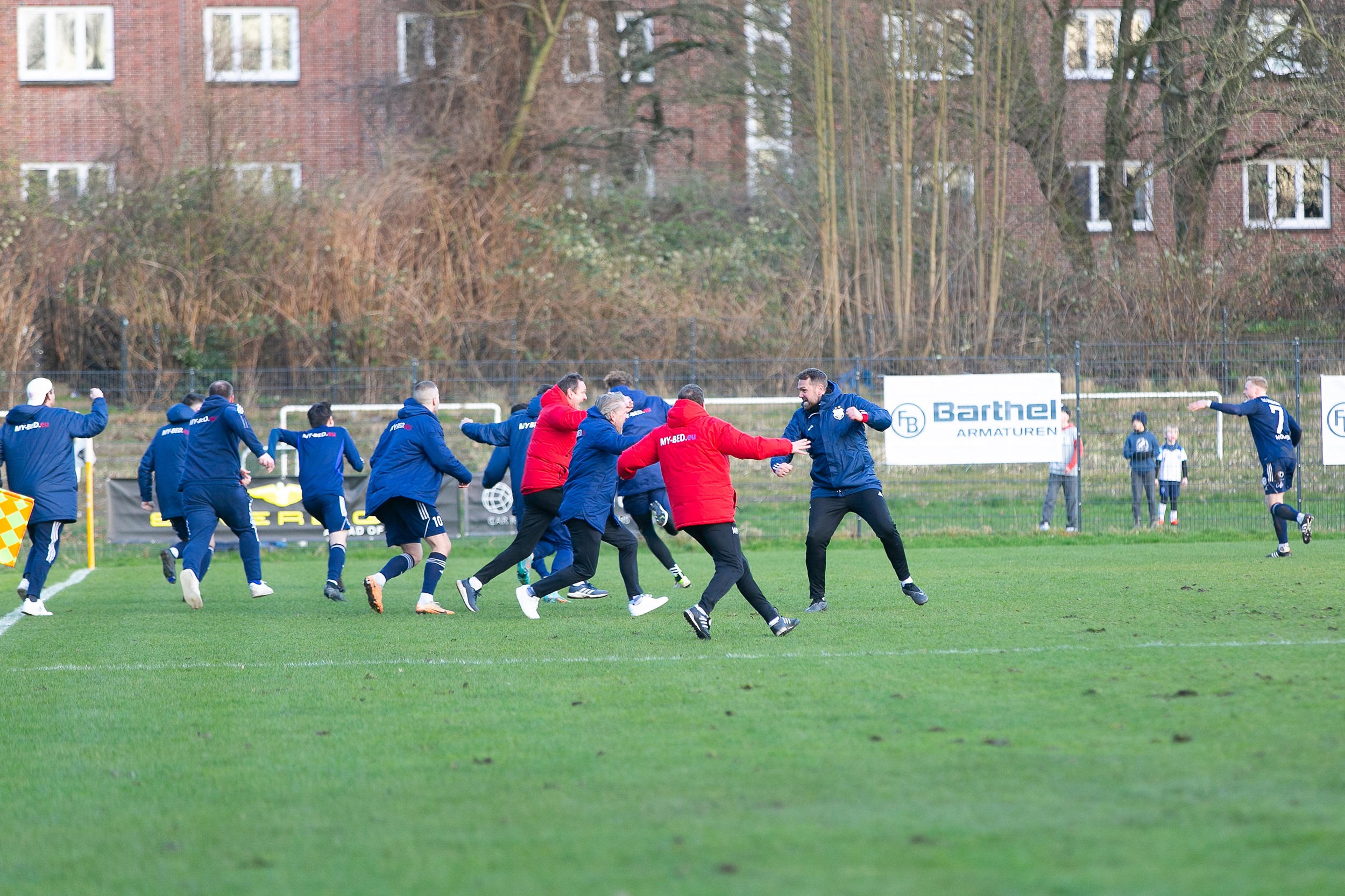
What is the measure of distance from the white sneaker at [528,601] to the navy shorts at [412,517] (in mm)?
1193

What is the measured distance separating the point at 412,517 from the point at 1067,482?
36.4ft

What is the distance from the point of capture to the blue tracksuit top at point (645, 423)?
1273 cm

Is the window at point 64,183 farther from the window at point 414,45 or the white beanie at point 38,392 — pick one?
the white beanie at point 38,392

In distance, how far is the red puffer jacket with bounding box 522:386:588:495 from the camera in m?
11.1

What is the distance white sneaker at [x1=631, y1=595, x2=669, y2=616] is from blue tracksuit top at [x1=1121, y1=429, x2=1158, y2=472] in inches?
444

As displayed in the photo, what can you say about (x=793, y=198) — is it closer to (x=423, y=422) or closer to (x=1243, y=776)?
(x=423, y=422)

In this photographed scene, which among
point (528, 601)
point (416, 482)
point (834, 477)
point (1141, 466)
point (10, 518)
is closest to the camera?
point (528, 601)

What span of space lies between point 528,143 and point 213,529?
59.4 feet

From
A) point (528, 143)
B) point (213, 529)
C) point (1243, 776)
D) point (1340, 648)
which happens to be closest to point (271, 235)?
point (528, 143)

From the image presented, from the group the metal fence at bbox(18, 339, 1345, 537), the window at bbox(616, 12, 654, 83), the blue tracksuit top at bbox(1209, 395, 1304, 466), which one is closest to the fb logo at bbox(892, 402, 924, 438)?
the metal fence at bbox(18, 339, 1345, 537)

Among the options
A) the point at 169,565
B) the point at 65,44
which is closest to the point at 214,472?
the point at 169,565

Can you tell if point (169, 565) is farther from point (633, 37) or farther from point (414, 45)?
point (633, 37)

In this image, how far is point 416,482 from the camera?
1141cm

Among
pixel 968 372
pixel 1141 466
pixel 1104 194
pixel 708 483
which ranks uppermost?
pixel 1104 194
